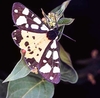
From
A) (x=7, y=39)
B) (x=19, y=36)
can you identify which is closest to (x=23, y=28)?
(x=19, y=36)

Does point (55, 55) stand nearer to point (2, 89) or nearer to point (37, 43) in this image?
point (37, 43)

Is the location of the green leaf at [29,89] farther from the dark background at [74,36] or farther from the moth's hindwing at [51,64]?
the dark background at [74,36]

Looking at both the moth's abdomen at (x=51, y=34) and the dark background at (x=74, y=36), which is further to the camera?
the dark background at (x=74, y=36)

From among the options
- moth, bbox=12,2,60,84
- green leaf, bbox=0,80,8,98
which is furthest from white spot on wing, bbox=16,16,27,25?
green leaf, bbox=0,80,8,98

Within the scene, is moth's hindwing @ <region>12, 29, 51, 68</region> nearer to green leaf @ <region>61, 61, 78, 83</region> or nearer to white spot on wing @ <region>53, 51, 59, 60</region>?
white spot on wing @ <region>53, 51, 59, 60</region>

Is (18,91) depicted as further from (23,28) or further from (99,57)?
(99,57)

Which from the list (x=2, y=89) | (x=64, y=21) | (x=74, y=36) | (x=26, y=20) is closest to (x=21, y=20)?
(x=26, y=20)

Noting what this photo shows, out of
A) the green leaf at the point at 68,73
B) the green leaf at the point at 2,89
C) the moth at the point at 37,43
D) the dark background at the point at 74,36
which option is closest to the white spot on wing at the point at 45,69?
the moth at the point at 37,43
